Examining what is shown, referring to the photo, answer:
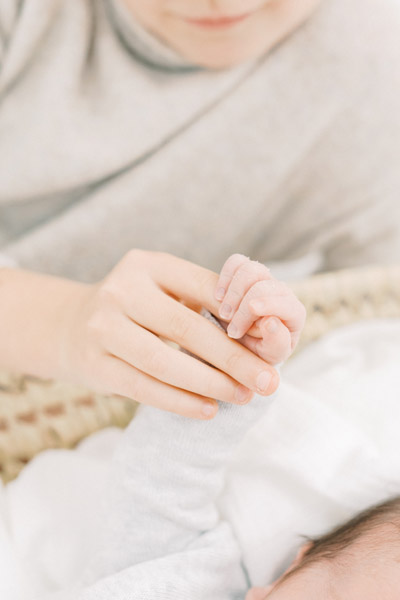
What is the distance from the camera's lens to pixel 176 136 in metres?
0.82

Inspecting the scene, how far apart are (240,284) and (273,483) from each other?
1.05 ft

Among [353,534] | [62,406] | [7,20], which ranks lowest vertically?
[62,406]

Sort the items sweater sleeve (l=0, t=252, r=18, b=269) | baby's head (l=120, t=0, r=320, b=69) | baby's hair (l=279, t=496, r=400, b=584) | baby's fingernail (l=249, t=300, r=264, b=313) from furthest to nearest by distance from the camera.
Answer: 1. sweater sleeve (l=0, t=252, r=18, b=269)
2. baby's head (l=120, t=0, r=320, b=69)
3. baby's hair (l=279, t=496, r=400, b=584)
4. baby's fingernail (l=249, t=300, r=264, b=313)

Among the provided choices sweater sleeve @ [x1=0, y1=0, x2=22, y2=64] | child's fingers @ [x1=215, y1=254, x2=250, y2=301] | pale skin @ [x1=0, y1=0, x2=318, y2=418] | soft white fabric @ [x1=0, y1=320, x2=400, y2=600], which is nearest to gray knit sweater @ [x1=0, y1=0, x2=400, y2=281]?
sweater sleeve @ [x1=0, y1=0, x2=22, y2=64]

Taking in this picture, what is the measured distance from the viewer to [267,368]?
442 mm

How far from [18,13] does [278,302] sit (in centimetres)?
53

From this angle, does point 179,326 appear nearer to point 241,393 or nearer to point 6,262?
point 241,393

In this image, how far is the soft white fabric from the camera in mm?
643

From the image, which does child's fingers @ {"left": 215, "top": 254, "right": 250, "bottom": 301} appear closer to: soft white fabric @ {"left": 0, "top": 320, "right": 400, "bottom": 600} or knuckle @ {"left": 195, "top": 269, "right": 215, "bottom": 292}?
knuckle @ {"left": 195, "top": 269, "right": 215, "bottom": 292}

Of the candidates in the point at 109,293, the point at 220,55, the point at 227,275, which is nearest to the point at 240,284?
the point at 227,275

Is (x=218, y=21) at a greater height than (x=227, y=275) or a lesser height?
greater

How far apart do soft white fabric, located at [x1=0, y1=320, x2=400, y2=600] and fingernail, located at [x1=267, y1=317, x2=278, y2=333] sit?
0.20 metres

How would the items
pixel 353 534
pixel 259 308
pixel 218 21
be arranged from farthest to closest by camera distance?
pixel 218 21 → pixel 353 534 → pixel 259 308

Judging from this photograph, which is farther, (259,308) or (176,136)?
(176,136)
